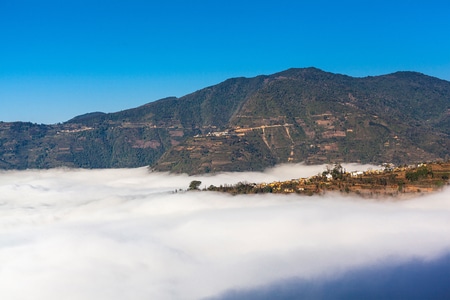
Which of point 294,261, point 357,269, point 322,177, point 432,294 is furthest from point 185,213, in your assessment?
point 432,294

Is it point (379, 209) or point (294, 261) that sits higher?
point (379, 209)

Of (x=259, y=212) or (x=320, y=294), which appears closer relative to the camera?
(x=320, y=294)

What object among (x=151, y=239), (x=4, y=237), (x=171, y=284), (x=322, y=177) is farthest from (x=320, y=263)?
(x=4, y=237)

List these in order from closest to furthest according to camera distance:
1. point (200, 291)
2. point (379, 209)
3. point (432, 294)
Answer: point (432, 294) < point (200, 291) < point (379, 209)

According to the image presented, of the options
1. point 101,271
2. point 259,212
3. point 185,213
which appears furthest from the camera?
point 185,213

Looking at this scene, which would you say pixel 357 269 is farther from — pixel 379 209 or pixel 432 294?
pixel 379 209

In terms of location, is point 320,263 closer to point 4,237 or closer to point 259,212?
point 259,212
